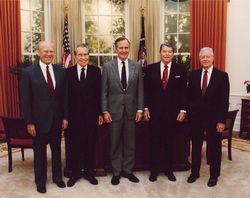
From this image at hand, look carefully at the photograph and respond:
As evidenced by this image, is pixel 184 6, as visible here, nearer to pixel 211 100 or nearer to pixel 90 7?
pixel 90 7

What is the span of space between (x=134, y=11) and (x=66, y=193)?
4.96m

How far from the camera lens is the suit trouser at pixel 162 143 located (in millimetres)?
3666

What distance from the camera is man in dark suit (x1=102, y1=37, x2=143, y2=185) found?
352cm

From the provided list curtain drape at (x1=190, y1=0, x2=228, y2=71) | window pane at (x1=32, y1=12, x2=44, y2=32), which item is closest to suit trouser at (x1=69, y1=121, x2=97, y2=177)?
curtain drape at (x1=190, y1=0, x2=228, y2=71)

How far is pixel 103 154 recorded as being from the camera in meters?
3.97

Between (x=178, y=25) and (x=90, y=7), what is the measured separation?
2098 millimetres

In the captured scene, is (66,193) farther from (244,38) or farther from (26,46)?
(244,38)

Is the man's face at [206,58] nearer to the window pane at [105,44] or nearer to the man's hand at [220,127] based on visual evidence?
the man's hand at [220,127]

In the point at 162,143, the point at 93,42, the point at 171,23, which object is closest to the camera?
the point at 162,143

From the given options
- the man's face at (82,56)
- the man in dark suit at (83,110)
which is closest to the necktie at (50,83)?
the man in dark suit at (83,110)

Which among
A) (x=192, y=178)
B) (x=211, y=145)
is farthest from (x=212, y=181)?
(x=211, y=145)

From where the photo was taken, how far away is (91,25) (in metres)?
7.58

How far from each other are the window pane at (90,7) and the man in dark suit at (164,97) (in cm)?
436

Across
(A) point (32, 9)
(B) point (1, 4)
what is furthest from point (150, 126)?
(A) point (32, 9)
